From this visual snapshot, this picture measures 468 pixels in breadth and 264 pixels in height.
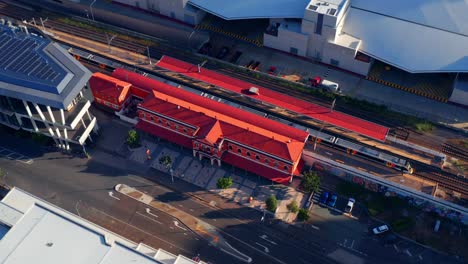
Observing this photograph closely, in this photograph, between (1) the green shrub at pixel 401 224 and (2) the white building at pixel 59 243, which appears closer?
(2) the white building at pixel 59 243

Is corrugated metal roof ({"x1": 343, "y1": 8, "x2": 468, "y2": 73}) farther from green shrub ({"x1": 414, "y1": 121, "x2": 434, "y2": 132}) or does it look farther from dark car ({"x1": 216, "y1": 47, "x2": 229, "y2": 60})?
dark car ({"x1": 216, "y1": 47, "x2": 229, "y2": 60})

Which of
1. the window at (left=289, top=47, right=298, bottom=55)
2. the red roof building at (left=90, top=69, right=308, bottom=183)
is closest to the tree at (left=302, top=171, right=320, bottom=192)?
the red roof building at (left=90, top=69, right=308, bottom=183)

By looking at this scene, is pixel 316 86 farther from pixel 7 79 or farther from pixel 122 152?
pixel 7 79

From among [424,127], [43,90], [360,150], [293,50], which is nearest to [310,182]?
[360,150]

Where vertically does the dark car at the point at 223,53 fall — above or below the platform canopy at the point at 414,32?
below

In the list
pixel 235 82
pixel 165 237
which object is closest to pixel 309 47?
pixel 235 82

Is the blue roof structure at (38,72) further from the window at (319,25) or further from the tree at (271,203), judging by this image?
the window at (319,25)

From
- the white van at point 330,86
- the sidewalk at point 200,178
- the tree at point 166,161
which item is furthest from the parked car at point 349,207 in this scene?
the tree at point 166,161
